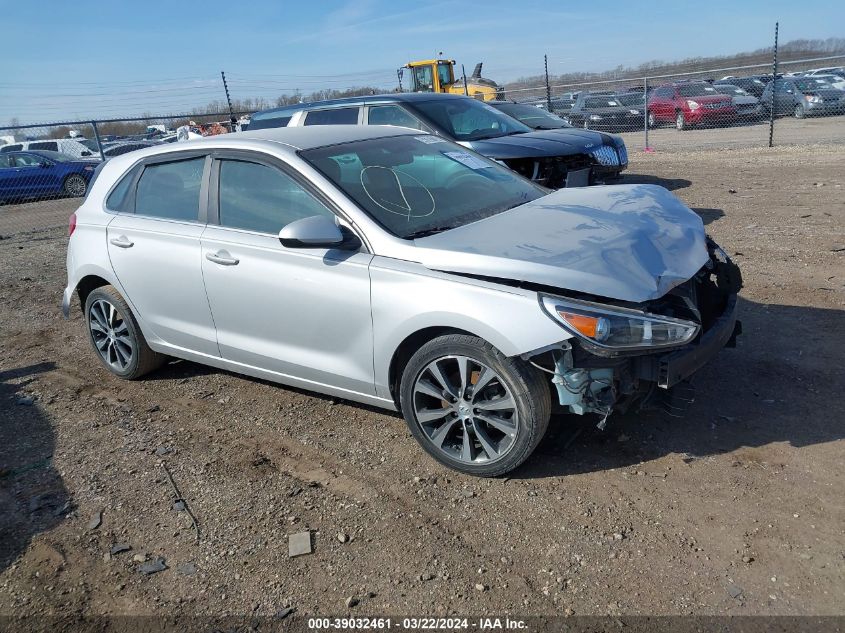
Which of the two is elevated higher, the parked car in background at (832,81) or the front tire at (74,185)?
the parked car in background at (832,81)

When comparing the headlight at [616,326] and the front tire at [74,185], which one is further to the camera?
the front tire at [74,185]

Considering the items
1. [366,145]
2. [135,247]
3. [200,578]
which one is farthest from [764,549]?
[135,247]

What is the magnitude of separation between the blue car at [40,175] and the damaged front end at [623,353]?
17185mm

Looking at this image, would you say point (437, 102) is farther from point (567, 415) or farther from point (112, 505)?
point (112, 505)

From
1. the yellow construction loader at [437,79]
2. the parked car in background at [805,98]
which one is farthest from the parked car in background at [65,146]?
the parked car in background at [805,98]

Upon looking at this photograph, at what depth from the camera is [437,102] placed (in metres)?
9.48

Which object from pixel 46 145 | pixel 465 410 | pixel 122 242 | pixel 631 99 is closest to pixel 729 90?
pixel 631 99

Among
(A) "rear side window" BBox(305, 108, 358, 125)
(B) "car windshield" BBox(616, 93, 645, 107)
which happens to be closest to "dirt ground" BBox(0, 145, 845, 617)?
(A) "rear side window" BBox(305, 108, 358, 125)

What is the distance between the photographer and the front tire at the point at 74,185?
18391 millimetres

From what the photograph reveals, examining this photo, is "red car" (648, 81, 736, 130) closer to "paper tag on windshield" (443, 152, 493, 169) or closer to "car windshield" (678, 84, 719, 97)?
"car windshield" (678, 84, 719, 97)

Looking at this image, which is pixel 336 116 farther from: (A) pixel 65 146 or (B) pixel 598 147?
(A) pixel 65 146

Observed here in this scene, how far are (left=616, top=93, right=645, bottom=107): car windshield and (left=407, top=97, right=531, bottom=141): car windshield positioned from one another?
14.1 metres

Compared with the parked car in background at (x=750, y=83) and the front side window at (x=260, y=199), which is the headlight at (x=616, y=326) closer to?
the front side window at (x=260, y=199)

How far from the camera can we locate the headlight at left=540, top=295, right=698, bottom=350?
309 cm
